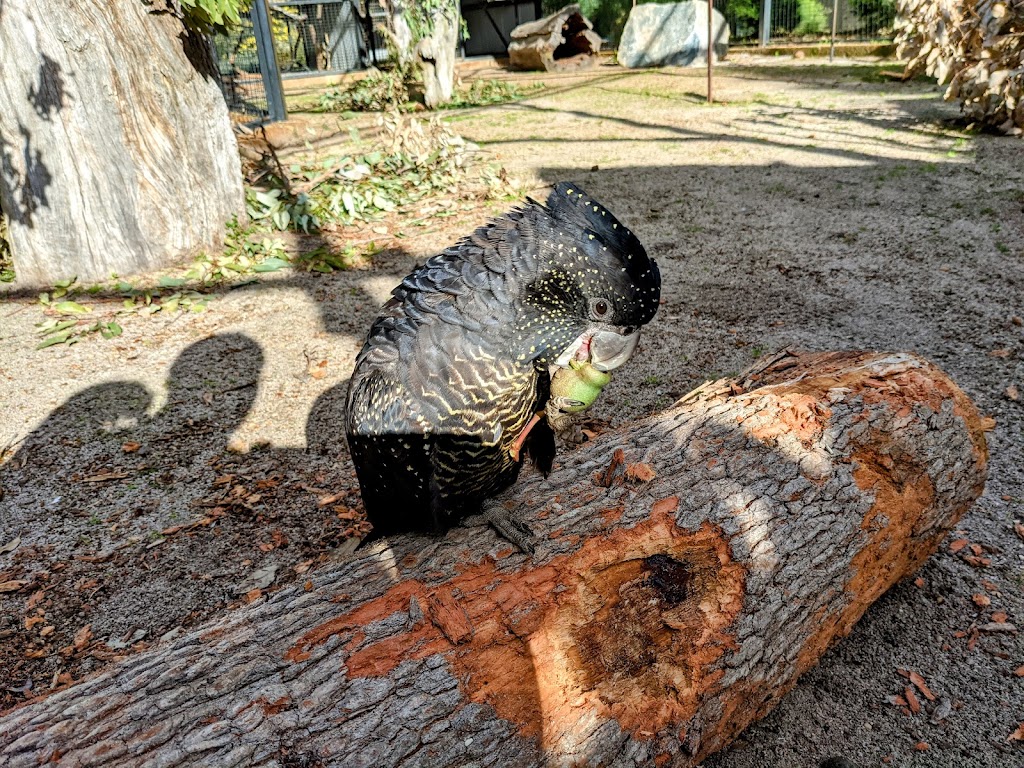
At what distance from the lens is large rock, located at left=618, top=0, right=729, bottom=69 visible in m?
18.2

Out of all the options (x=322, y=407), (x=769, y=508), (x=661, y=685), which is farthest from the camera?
(x=322, y=407)

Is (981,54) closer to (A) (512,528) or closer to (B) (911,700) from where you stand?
(B) (911,700)

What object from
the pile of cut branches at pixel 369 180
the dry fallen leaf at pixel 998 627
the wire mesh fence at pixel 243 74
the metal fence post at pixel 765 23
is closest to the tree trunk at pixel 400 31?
the wire mesh fence at pixel 243 74

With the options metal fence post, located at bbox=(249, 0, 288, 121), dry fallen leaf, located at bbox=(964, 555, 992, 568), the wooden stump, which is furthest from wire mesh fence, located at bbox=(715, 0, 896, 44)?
dry fallen leaf, located at bbox=(964, 555, 992, 568)

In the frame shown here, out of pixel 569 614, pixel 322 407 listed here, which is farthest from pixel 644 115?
pixel 569 614

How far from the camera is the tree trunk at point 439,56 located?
14008 mm

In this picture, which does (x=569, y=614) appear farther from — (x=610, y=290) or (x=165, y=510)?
(x=165, y=510)

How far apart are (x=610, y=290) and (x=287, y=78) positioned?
1901 centimetres

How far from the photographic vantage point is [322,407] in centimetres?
475

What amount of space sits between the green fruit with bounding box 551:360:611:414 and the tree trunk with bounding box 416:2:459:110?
44.3 feet

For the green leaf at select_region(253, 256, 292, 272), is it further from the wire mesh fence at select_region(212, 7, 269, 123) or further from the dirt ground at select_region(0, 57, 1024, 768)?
the wire mesh fence at select_region(212, 7, 269, 123)

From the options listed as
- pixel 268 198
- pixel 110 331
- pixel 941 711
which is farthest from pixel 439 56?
pixel 941 711

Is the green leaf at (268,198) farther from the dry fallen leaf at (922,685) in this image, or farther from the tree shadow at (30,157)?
the dry fallen leaf at (922,685)

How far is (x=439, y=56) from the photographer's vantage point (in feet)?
48.0
